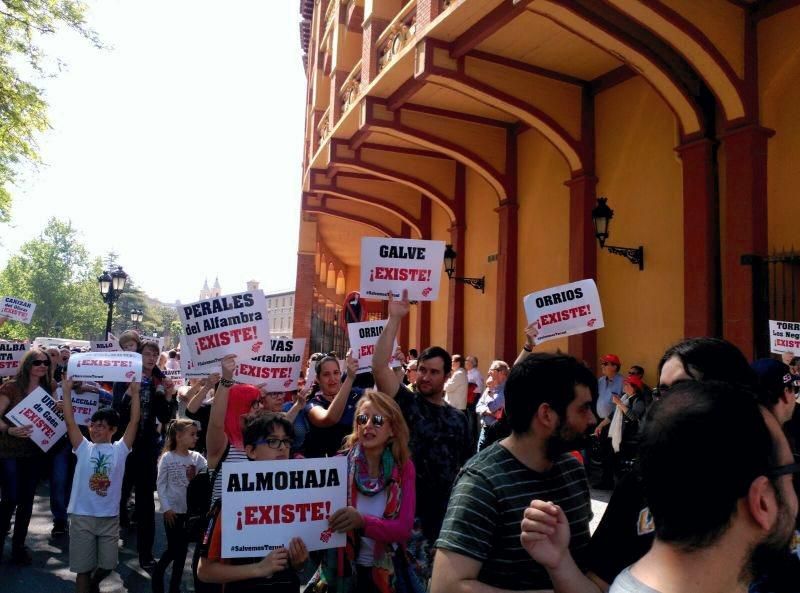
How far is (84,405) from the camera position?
22.9ft

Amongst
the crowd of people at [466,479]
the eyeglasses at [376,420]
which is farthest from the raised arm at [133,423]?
the eyeglasses at [376,420]

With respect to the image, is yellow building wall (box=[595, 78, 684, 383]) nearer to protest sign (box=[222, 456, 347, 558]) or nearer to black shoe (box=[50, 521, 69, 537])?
protest sign (box=[222, 456, 347, 558])

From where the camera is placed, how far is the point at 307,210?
21.7 m

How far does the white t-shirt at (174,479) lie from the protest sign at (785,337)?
5.88 metres

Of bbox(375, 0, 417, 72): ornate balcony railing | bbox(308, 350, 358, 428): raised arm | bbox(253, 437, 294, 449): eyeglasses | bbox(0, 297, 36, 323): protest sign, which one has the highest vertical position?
bbox(375, 0, 417, 72): ornate balcony railing

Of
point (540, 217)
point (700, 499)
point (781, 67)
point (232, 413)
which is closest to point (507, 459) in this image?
point (700, 499)

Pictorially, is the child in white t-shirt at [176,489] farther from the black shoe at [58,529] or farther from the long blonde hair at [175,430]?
the black shoe at [58,529]

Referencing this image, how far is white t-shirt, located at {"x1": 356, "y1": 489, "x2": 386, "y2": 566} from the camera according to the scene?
3242 mm

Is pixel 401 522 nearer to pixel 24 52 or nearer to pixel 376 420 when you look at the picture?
pixel 376 420

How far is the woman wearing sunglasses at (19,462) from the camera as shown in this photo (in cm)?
591

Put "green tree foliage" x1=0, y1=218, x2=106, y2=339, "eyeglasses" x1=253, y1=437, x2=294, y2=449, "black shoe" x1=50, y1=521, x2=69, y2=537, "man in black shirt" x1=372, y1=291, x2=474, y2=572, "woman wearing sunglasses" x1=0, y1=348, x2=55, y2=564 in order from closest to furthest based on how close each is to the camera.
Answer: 1. "eyeglasses" x1=253, y1=437, x2=294, y2=449
2. "man in black shirt" x1=372, y1=291, x2=474, y2=572
3. "woman wearing sunglasses" x1=0, y1=348, x2=55, y2=564
4. "black shoe" x1=50, y1=521, x2=69, y2=537
5. "green tree foliage" x1=0, y1=218, x2=106, y2=339

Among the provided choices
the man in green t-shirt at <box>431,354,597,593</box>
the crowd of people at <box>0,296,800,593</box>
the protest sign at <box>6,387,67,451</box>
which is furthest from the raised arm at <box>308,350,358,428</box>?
the protest sign at <box>6,387,67,451</box>

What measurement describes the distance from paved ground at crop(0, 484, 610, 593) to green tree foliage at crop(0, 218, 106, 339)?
66682mm

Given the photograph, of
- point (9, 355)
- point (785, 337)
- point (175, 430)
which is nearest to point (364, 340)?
point (175, 430)
